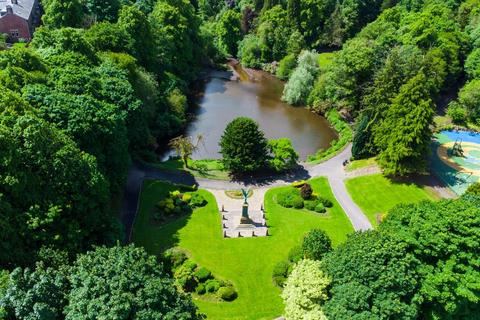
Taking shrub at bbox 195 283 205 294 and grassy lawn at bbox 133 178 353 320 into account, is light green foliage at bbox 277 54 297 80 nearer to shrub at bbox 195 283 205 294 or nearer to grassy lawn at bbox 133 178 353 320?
grassy lawn at bbox 133 178 353 320

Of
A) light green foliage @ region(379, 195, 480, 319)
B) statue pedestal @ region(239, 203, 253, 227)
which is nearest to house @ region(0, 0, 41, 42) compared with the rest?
statue pedestal @ region(239, 203, 253, 227)

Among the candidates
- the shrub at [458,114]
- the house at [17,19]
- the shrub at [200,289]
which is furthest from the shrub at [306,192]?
the house at [17,19]

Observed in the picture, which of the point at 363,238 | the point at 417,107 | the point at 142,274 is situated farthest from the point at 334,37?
the point at 142,274

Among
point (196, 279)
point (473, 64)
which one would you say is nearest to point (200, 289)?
point (196, 279)

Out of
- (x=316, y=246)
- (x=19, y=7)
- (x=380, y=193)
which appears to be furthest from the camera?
(x=19, y=7)

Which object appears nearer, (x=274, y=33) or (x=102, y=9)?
Answer: (x=102, y=9)

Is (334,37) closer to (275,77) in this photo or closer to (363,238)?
(275,77)

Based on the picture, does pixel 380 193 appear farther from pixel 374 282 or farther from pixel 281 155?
pixel 374 282
